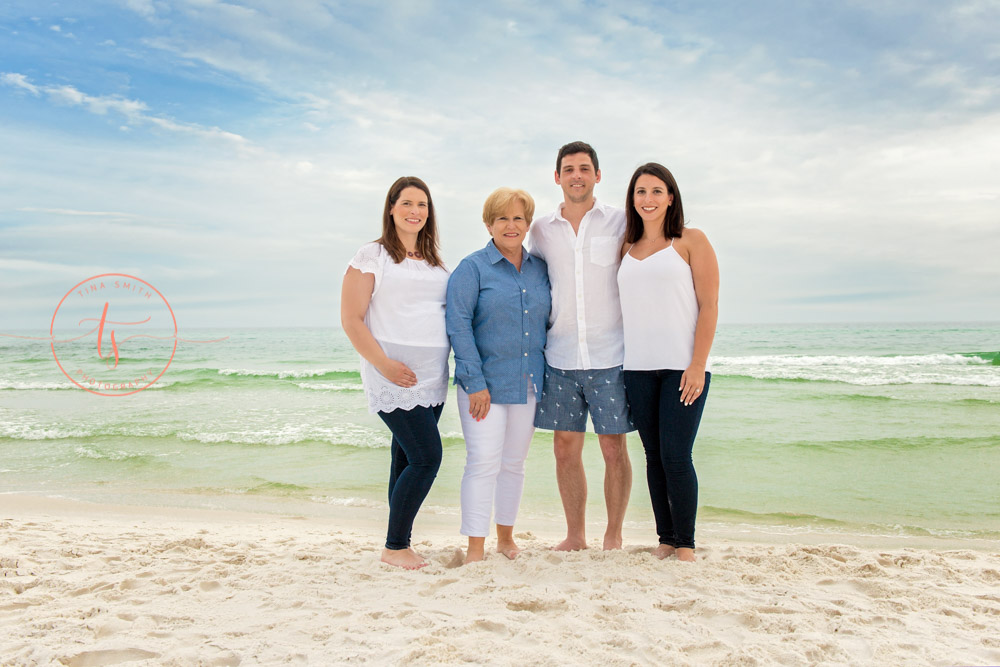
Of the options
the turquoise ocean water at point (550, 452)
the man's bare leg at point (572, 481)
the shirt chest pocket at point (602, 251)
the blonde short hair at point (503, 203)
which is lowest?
the turquoise ocean water at point (550, 452)

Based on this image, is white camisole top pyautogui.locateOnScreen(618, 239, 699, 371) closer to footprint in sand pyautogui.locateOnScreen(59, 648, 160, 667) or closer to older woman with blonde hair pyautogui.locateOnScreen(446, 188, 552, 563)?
older woman with blonde hair pyautogui.locateOnScreen(446, 188, 552, 563)

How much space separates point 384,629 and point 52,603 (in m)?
1.67

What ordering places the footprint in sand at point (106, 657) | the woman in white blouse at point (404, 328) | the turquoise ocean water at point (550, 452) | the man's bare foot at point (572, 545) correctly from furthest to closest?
the turquoise ocean water at point (550, 452) < the man's bare foot at point (572, 545) < the woman in white blouse at point (404, 328) < the footprint in sand at point (106, 657)

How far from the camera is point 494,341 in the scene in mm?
3373

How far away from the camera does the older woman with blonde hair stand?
3.31 metres

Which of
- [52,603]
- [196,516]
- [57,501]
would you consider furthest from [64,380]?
[52,603]

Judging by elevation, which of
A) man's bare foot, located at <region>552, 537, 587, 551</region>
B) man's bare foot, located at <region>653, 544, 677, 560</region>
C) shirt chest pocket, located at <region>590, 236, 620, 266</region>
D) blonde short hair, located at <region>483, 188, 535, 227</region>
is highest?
blonde short hair, located at <region>483, 188, 535, 227</region>

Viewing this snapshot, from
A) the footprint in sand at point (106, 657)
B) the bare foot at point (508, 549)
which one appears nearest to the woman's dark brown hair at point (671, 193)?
the bare foot at point (508, 549)

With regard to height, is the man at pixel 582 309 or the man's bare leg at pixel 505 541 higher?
the man at pixel 582 309

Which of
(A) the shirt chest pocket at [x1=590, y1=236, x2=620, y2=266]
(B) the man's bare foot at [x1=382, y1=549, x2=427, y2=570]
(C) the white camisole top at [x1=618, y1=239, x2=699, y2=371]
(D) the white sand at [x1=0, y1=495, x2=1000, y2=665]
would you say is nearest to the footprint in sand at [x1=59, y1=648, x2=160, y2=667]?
(D) the white sand at [x1=0, y1=495, x2=1000, y2=665]

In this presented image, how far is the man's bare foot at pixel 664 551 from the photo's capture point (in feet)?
11.7

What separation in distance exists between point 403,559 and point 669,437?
161 cm

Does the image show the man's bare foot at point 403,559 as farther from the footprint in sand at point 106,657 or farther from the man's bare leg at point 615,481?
the footprint in sand at point 106,657

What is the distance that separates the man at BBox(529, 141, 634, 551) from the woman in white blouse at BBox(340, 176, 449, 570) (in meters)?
0.62
